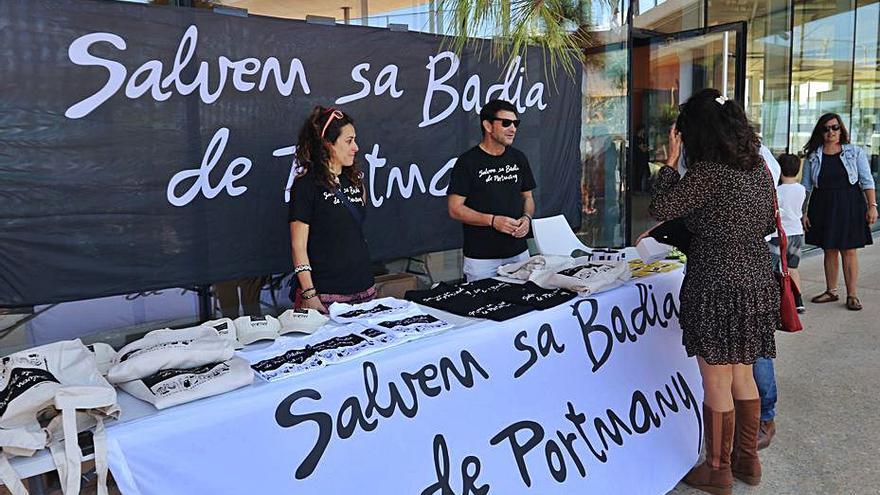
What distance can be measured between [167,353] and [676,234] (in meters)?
1.90

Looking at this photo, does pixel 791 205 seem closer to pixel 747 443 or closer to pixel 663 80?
pixel 663 80

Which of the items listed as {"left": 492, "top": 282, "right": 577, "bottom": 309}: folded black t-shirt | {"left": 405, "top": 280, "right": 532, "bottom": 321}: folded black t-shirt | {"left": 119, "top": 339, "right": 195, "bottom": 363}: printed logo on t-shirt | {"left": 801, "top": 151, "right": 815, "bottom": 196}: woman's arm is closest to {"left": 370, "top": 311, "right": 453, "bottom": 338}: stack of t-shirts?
{"left": 405, "top": 280, "right": 532, "bottom": 321}: folded black t-shirt

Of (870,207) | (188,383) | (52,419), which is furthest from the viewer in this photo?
(870,207)

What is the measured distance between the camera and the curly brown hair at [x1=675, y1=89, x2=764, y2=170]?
2.36 m

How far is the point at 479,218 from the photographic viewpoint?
127 inches

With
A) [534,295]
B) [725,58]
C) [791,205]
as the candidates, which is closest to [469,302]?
[534,295]

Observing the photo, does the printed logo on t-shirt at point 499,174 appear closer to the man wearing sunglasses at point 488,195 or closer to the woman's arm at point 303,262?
the man wearing sunglasses at point 488,195

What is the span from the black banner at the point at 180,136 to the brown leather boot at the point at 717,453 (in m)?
2.06

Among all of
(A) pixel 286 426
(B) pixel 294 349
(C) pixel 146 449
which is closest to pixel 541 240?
(B) pixel 294 349

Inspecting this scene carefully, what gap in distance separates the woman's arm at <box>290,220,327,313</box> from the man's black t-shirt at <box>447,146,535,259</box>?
3.03ft

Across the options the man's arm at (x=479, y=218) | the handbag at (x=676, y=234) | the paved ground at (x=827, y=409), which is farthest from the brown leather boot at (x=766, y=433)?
the man's arm at (x=479, y=218)

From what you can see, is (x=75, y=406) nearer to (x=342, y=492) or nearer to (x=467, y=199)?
(x=342, y=492)

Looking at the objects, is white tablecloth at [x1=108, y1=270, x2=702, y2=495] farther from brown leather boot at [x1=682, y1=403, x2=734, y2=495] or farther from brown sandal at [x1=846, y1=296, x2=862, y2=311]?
brown sandal at [x1=846, y1=296, x2=862, y2=311]

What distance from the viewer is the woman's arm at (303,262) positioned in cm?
264
